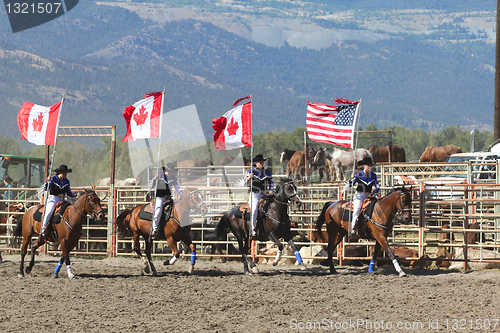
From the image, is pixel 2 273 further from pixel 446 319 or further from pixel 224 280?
pixel 446 319

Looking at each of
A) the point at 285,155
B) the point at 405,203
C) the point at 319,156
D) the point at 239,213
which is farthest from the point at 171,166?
the point at 285,155

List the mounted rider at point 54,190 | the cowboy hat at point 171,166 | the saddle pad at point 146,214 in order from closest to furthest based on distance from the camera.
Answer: the mounted rider at point 54,190, the saddle pad at point 146,214, the cowboy hat at point 171,166

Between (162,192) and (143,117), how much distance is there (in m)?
1.92

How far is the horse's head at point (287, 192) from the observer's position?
41.8 feet

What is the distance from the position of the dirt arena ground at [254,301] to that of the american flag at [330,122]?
10.5 ft

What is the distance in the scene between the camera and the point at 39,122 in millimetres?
14320

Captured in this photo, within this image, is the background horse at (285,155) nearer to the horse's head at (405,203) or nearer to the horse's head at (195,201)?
the horse's head at (195,201)

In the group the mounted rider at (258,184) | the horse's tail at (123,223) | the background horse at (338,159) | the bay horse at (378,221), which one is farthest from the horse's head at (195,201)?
the background horse at (338,159)

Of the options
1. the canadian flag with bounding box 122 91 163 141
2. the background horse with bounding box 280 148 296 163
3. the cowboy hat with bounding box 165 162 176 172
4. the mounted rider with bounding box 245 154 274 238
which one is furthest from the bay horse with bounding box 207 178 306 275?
the background horse with bounding box 280 148 296 163

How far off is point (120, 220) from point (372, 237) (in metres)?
6.20

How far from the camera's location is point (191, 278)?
12461 mm

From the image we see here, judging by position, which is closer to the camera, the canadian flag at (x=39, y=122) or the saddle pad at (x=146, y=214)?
the saddle pad at (x=146, y=214)

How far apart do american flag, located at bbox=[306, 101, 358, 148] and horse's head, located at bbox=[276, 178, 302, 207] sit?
1.44 metres

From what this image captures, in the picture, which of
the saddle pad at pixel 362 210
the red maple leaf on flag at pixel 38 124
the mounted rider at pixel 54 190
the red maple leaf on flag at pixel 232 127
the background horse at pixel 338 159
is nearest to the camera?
the saddle pad at pixel 362 210
